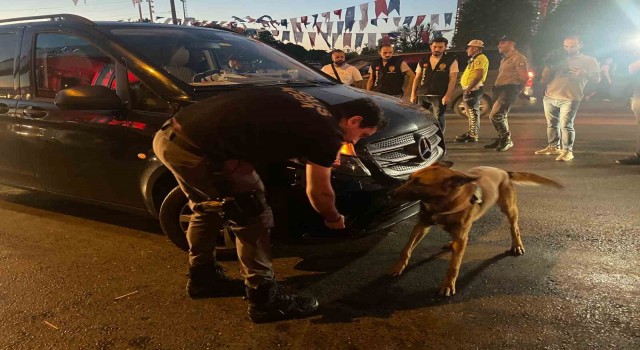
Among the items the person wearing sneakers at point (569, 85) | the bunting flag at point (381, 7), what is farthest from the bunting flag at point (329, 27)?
the person wearing sneakers at point (569, 85)

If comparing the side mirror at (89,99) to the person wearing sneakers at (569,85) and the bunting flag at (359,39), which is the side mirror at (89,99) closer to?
the person wearing sneakers at (569,85)

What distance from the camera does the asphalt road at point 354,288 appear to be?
2395 mm

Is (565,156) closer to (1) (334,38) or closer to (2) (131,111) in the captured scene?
(2) (131,111)

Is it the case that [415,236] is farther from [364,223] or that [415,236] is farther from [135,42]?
[135,42]

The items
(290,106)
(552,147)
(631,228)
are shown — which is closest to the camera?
(290,106)

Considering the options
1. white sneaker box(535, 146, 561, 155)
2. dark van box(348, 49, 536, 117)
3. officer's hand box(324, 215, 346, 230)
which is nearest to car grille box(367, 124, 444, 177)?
officer's hand box(324, 215, 346, 230)

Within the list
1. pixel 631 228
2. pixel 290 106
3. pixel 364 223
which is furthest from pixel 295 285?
pixel 631 228

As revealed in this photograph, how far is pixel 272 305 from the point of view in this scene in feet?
8.35

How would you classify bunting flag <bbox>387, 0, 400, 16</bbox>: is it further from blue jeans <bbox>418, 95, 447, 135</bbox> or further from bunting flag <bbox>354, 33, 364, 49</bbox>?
blue jeans <bbox>418, 95, 447, 135</bbox>

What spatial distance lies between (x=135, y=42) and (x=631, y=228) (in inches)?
160

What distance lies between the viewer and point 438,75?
6992mm

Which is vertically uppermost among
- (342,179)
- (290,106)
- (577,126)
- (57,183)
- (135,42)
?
(135,42)

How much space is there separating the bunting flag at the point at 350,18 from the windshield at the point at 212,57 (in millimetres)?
16639

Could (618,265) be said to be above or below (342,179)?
below
